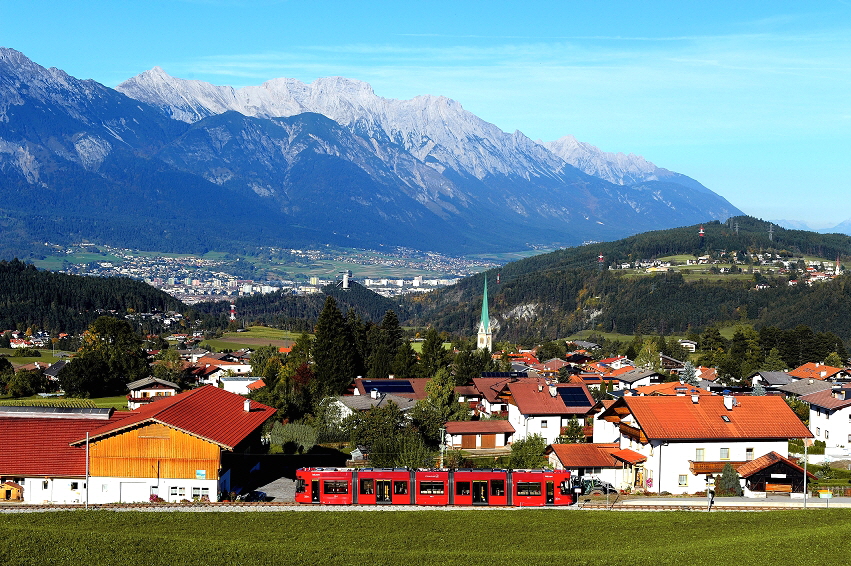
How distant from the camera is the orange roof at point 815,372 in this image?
257 feet

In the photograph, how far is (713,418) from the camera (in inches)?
1684

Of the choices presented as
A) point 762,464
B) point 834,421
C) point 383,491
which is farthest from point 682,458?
point 834,421

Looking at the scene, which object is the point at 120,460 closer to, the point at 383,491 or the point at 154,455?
the point at 154,455

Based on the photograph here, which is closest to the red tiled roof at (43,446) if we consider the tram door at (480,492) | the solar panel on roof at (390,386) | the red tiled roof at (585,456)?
the tram door at (480,492)

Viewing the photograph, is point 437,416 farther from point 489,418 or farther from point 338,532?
point 338,532

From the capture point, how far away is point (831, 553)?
1003 inches

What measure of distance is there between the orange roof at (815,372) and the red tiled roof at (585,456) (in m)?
40.7

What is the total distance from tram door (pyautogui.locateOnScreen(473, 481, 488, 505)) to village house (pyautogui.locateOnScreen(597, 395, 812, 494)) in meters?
9.22

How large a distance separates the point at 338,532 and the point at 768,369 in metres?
68.2

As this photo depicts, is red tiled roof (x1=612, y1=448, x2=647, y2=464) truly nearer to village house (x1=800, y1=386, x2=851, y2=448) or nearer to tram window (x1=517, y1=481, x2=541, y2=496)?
tram window (x1=517, y1=481, x2=541, y2=496)

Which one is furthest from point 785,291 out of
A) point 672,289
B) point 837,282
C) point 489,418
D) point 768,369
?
point 489,418

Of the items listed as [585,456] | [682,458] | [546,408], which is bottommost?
[585,456]

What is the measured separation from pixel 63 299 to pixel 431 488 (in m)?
146

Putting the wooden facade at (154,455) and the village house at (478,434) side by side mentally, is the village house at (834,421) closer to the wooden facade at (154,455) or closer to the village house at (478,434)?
the village house at (478,434)
